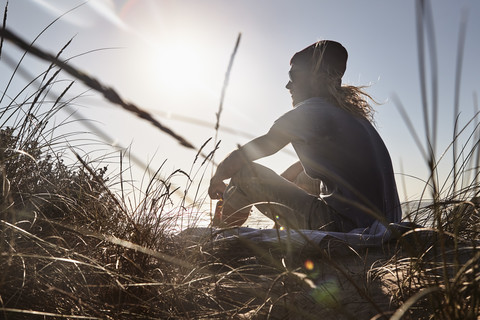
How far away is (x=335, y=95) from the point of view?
2.86 meters

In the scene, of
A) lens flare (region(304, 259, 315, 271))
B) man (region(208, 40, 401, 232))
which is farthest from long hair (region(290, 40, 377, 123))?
lens flare (region(304, 259, 315, 271))

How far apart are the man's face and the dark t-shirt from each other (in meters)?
0.21

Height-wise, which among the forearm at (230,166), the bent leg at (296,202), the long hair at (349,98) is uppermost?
the long hair at (349,98)

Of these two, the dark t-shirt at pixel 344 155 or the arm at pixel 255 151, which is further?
the arm at pixel 255 151

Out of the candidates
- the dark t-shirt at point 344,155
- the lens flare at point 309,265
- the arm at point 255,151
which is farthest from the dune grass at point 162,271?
the arm at point 255,151

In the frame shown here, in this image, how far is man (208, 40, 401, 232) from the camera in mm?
2561

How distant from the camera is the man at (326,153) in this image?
101 inches

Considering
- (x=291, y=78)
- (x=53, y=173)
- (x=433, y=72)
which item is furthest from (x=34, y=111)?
(x=291, y=78)

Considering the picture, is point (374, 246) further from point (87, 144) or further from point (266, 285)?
point (87, 144)

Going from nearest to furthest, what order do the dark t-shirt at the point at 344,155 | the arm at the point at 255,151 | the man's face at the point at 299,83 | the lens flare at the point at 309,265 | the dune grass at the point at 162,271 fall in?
the dune grass at the point at 162,271, the lens flare at the point at 309,265, the dark t-shirt at the point at 344,155, the arm at the point at 255,151, the man's face at the point at 299,83

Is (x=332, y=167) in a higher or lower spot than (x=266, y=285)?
higher

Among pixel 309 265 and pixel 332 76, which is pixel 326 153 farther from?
pixel 309 265

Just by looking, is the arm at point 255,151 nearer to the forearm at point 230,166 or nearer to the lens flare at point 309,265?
the forearm at point 230,166

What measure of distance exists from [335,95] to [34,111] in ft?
6.93
